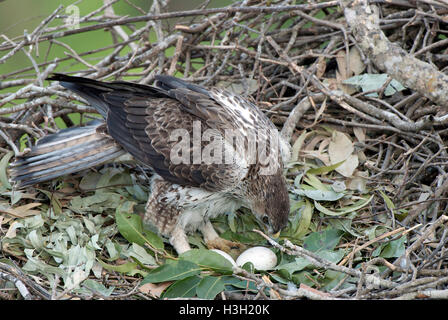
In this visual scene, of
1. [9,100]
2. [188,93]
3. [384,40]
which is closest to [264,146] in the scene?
[188,93]

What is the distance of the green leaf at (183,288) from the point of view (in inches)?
144

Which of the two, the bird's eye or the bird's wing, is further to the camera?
the bird's eye

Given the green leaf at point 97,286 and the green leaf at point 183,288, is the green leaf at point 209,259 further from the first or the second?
the green leaf at point 97,286

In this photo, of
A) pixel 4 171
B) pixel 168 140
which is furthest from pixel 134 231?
pixel 4 171

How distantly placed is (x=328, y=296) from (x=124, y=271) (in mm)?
1417

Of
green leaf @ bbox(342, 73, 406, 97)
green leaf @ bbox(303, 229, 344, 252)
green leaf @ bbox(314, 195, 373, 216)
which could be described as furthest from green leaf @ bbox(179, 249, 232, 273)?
green leaf @ bbox(342, 73, 406, 97)

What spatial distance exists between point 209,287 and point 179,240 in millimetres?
731

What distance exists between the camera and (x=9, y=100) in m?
4.54

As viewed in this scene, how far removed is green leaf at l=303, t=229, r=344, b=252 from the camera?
4078 millimetres

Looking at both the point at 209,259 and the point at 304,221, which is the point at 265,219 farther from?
the point at 209,259

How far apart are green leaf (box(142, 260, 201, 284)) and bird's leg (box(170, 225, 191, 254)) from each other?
18.0 inches

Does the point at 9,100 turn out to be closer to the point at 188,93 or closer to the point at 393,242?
the point at 188,93

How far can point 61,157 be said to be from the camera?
4418 millimetres

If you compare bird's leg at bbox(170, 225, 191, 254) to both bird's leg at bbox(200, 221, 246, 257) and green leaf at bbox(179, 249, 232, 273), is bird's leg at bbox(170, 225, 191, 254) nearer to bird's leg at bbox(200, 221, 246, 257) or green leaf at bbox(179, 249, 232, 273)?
bird's leg at bbox(200, 221, 246, 257)
